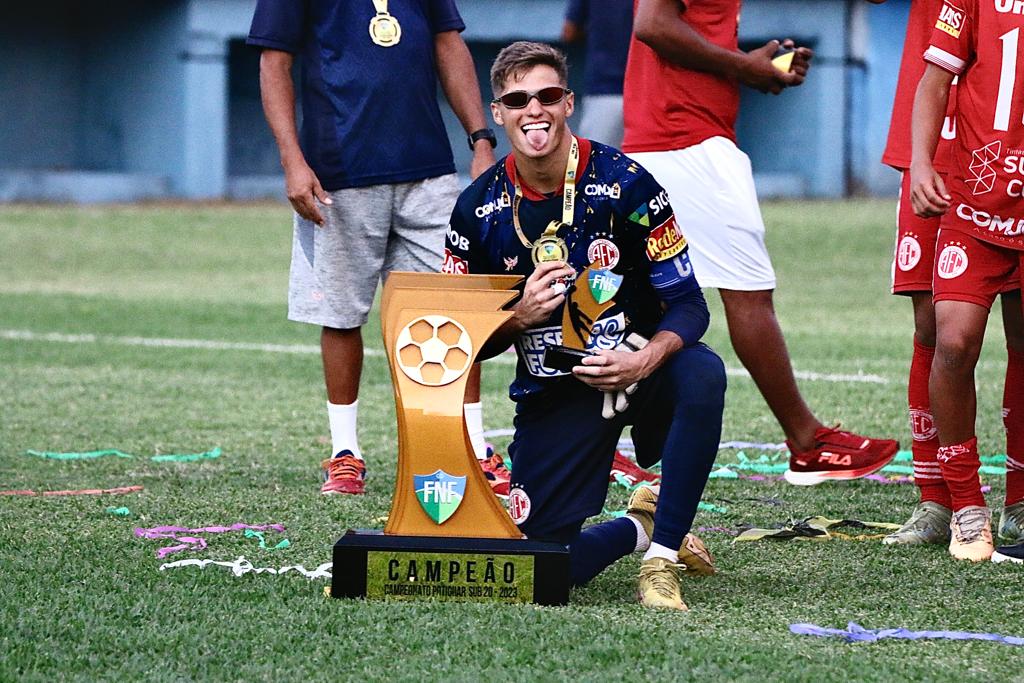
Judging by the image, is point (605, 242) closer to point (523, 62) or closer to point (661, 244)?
point (661, 244)

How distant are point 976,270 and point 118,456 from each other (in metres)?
3.18

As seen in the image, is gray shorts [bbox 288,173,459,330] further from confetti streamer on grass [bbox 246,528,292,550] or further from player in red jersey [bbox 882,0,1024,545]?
player in red jersey [bbox 882,0,1024,545]

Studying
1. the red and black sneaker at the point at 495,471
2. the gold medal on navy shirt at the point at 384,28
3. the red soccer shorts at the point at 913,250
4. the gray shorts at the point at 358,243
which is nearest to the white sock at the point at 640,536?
the red and black sneaker at the point at 495,471

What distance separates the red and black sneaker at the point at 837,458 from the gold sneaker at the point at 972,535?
118 cm

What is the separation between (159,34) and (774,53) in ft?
69.0

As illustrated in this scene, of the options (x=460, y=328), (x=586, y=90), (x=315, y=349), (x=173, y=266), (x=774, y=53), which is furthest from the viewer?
(x=173, y=266)

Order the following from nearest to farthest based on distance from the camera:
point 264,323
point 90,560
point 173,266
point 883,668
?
1. point 883,668
2. point 90,560
3. point 264,323
4. point 173,266

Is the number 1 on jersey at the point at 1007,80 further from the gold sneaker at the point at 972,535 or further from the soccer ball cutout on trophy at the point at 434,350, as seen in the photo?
the soccer ball cutout on trophy at the point at 434,350

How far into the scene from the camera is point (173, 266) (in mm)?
18125

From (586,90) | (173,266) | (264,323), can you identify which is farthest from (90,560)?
(173,266)

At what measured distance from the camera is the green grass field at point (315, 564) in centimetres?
339

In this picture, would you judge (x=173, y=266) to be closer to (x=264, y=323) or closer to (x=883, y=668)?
(x=264, y=323)

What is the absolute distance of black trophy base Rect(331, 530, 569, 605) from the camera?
381 centimetres

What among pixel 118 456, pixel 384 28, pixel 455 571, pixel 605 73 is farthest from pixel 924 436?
pixel 605 73
